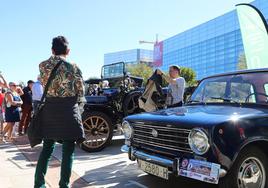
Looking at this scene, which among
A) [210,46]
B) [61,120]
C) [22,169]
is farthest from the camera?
[210,46]

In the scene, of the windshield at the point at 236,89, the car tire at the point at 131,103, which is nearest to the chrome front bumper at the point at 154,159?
the windshield at the point at 236,89

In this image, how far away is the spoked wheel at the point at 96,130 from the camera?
7627mm

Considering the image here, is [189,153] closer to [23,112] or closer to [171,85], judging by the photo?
[171,85]

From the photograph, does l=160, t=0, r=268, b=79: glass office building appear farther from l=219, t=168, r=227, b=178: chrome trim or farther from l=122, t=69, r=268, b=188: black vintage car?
l=219, t=168, r=227, b=178: chrome trim

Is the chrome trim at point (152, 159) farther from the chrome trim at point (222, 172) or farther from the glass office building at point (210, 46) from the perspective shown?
the glass office building at point (210, 46)

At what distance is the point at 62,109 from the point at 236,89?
96.7 inches

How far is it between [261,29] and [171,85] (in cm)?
668

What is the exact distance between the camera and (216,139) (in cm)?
371

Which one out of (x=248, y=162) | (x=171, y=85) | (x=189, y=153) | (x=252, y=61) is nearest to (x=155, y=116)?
(x=189, y=153)

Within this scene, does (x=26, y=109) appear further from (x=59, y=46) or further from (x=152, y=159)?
(x=152, y=159)

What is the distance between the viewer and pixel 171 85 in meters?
7.03

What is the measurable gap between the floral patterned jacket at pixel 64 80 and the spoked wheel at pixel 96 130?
Result: 3.39 metres

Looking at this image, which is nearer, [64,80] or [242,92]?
[64,80]

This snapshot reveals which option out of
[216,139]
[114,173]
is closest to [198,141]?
[216,139]
